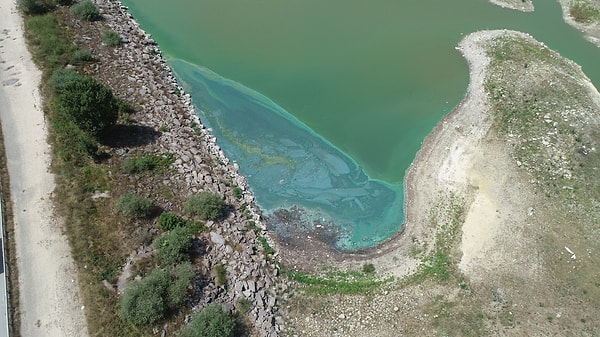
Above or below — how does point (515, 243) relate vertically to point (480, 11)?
below

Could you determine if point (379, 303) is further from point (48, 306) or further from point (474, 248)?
point (48, 306)

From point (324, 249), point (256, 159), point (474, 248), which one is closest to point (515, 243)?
point (474, 248)

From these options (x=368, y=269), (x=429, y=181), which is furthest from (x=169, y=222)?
(x=429, y=181)

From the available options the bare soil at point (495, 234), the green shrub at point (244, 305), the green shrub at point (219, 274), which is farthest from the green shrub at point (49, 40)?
the bare soil at point (495, 234)

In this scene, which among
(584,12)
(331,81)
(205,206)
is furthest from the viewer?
(584,12)

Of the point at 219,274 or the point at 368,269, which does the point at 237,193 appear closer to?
the point at 219,274

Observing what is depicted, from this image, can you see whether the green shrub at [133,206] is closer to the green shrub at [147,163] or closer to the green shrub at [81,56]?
the green shrub at [147,163]
